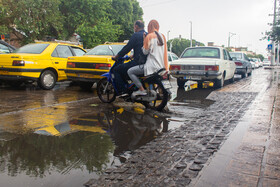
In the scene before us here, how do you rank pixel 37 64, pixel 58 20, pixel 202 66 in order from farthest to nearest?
pixel 58 20, pixel 202 66, pixel 37 64

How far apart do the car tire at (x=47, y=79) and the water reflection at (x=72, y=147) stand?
16.1 ft

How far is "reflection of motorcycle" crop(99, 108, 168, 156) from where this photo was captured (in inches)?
164

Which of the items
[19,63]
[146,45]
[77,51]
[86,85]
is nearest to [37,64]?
[19,63]

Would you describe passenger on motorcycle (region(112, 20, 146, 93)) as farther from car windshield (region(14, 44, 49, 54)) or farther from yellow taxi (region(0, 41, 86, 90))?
car windshield (region(14, 44, 49, 54))

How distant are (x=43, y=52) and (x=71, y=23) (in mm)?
20753

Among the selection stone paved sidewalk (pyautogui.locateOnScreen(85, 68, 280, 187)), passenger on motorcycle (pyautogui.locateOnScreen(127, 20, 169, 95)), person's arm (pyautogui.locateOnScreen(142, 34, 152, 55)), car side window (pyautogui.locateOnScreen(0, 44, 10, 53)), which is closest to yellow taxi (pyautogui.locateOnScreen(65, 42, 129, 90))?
passenger on motorcycle (pyautogui.locateOnScreen(127, 20, 169, 95))

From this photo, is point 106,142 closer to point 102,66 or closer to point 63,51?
point 102,66

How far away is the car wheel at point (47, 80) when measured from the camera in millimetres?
10086

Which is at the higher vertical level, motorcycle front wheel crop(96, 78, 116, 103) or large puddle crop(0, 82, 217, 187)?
motorcycle front wheel crop(96, 78, 116, 103)

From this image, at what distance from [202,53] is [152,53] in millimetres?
6241

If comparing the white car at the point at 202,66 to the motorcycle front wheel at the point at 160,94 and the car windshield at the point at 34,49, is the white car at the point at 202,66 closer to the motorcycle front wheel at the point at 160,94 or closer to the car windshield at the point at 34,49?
the motorcycle front wheel at the point at 160,94

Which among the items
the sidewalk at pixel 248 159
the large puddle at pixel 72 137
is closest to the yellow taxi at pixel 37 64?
the large puddle at pixel 72 137

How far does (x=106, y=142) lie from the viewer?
13.6 ft

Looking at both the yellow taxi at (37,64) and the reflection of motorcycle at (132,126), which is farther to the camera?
the yellow taxi at (37,64)
